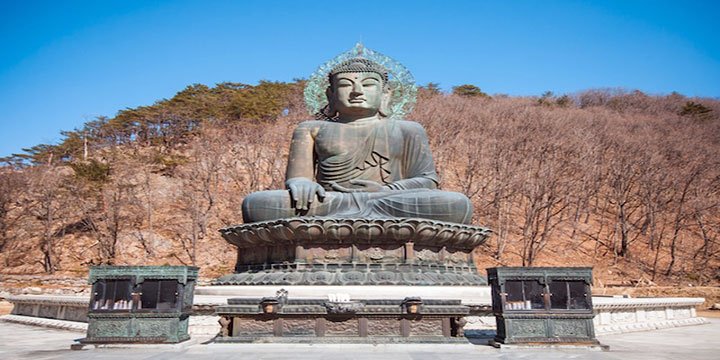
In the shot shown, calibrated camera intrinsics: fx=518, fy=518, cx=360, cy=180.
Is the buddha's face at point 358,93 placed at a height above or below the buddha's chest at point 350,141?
above

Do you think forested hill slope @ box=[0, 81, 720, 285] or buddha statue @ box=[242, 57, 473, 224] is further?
forested hill slope @ box=[0, 81, 720, 285]

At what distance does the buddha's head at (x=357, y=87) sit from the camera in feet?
30.9

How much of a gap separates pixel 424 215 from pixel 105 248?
710 inches

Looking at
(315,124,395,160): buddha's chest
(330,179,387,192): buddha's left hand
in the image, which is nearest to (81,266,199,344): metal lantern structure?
(330,179,387,192): buddha's left hand

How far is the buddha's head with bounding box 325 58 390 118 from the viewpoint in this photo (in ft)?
30.9

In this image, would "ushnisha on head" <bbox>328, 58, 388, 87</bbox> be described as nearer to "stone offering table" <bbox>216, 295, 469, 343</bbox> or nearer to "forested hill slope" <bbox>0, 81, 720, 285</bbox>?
"stone offering table" <bbox>216, 295, 469, 343</bbox>

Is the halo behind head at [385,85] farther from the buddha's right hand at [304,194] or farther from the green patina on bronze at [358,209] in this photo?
the buddha's right hand at [304,194]

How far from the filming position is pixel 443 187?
25.6m

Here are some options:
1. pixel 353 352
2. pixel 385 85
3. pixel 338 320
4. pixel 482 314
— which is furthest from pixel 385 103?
pixel 353 352

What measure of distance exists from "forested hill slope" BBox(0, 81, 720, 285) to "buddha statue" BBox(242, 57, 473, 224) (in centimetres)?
1221

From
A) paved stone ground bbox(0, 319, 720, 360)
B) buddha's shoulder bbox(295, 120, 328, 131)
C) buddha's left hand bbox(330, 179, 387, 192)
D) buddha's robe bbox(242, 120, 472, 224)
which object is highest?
buddha's shoulder bbox(295, 120, 328, 131)

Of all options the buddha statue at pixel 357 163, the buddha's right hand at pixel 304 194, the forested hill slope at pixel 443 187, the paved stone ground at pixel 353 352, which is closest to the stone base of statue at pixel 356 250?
the buddha statue at pixel 357 163

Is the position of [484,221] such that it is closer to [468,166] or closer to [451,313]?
[468,166]

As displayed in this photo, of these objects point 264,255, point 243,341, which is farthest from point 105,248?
point 243,341
